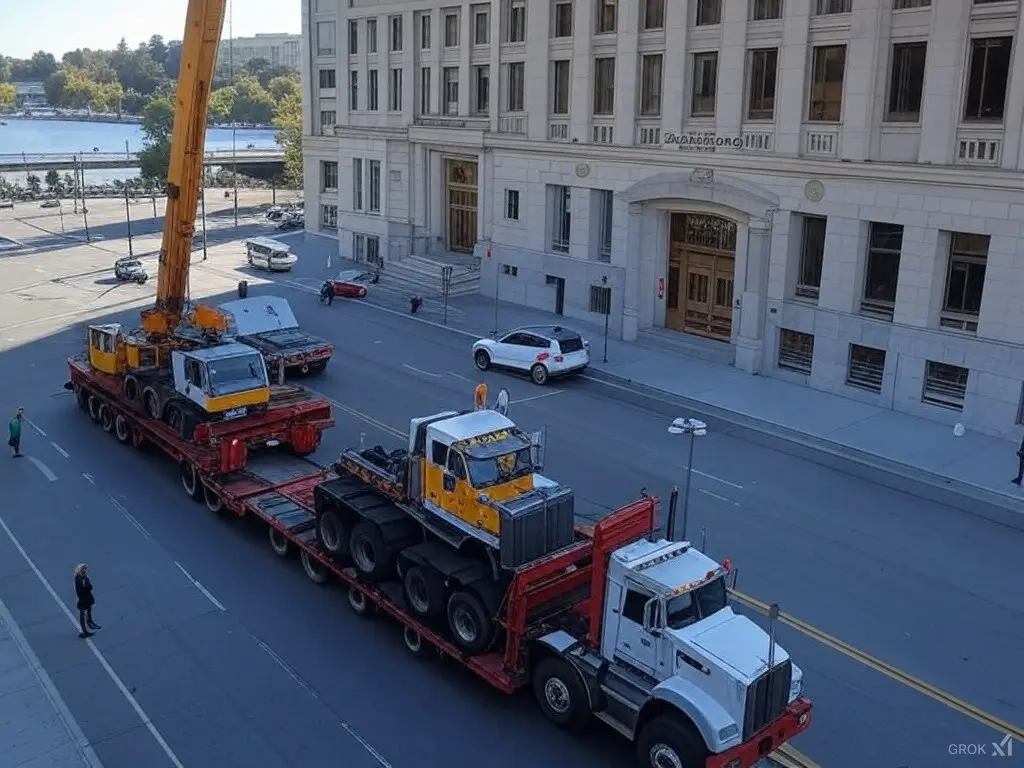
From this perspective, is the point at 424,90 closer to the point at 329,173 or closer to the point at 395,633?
the point at 329,173

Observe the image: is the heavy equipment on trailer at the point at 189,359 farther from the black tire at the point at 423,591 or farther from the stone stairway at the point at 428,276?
the stone stairway at the point at 428,276

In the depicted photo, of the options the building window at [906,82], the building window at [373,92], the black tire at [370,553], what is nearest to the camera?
the black tire at [370,553]

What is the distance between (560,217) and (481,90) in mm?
9813

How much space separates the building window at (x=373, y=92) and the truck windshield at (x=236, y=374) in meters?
36.7

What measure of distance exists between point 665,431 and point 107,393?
16.0m

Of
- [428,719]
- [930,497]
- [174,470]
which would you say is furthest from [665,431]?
[428,719]

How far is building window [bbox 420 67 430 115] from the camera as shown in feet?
175

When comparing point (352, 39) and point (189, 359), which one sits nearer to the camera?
point (189, 359)

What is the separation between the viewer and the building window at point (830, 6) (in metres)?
32.1

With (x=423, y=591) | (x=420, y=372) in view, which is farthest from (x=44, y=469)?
(x=423, y=591)

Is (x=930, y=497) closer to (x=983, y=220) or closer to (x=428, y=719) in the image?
(x=983, y=220)

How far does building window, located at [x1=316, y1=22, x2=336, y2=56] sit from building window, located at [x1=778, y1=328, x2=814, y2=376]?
44.5 meters

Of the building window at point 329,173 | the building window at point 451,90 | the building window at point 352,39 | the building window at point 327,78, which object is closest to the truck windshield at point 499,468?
the building window at point 451,90

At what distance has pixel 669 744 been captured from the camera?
12.7 m
